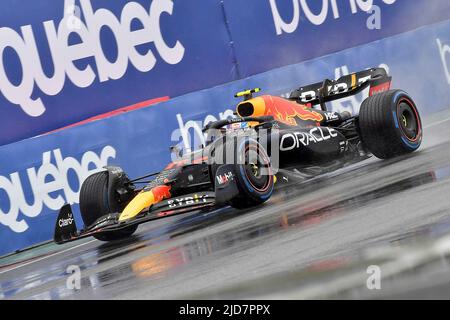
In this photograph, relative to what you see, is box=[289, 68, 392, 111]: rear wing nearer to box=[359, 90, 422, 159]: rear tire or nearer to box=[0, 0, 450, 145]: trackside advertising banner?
box=[359, 90, 422, 159]: rear tire

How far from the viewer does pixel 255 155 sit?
29.5ft

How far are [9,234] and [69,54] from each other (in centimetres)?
262

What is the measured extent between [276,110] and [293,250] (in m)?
4.16

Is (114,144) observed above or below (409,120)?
above

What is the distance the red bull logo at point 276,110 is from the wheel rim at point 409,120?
1036mm

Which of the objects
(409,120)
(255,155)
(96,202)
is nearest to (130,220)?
(96,202)

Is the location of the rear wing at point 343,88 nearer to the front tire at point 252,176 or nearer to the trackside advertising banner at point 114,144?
the trackside advertising banner at point 114,144

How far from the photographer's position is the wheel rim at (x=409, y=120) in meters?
10.1

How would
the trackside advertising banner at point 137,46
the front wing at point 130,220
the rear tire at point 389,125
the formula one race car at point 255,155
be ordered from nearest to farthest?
the front wing at point 130,220 → the formula one race car at point 255,155 → the rear tire at point 389,125 → the trackside advertising banner at point 137,46

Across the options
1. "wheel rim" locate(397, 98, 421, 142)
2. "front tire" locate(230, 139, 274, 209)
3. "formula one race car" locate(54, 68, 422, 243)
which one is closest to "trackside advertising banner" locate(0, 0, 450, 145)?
"formula one race car" locate(54, 68, 422, 243)

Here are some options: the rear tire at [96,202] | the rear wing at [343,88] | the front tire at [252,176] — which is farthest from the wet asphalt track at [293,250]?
the rear wing at [343,88]

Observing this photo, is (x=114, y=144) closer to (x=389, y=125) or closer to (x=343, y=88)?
(x=343, y=88)

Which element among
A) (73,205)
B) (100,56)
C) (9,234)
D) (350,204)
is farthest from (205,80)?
(350,204)

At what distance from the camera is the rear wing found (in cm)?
1092
